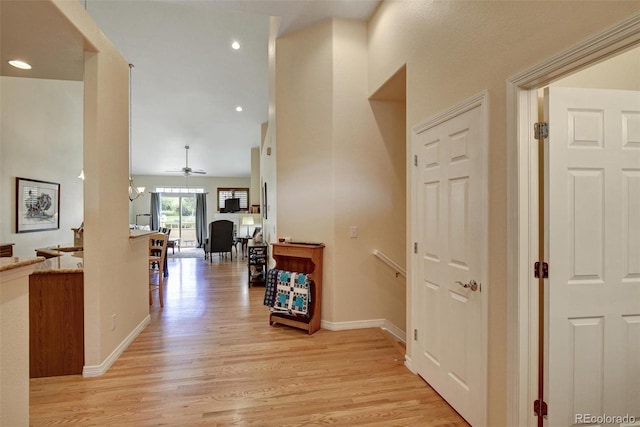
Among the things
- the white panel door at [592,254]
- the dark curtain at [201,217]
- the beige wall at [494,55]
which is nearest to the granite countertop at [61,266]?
the beige wall at [494,55]

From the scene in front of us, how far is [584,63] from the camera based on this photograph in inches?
49.5

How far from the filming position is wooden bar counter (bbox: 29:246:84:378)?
2416 millimetres

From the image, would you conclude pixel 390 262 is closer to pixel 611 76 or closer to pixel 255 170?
pixel 611 76

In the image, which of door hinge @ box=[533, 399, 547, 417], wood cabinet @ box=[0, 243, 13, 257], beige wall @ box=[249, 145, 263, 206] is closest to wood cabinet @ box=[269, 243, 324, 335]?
door hinge @ box=[533, 399, 547, 417]

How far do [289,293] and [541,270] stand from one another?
2469 mm

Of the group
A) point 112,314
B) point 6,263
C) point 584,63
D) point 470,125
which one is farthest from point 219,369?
point 584,63

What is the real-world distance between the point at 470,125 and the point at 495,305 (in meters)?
1.10

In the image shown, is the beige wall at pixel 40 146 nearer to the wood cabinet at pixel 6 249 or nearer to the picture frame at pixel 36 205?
the picture frame at pixel 36 205

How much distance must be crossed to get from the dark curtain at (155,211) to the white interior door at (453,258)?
1210 centimetres

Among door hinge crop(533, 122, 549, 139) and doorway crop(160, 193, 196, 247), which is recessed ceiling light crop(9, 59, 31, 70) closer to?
door hinge crop(533, 122, 549, 139)

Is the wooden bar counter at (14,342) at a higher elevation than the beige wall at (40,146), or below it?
below

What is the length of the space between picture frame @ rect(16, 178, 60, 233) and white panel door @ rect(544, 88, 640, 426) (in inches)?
275

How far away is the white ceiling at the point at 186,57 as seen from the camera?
7.71 ft

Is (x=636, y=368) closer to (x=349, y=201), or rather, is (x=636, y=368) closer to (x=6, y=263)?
(x=349, y=201)
